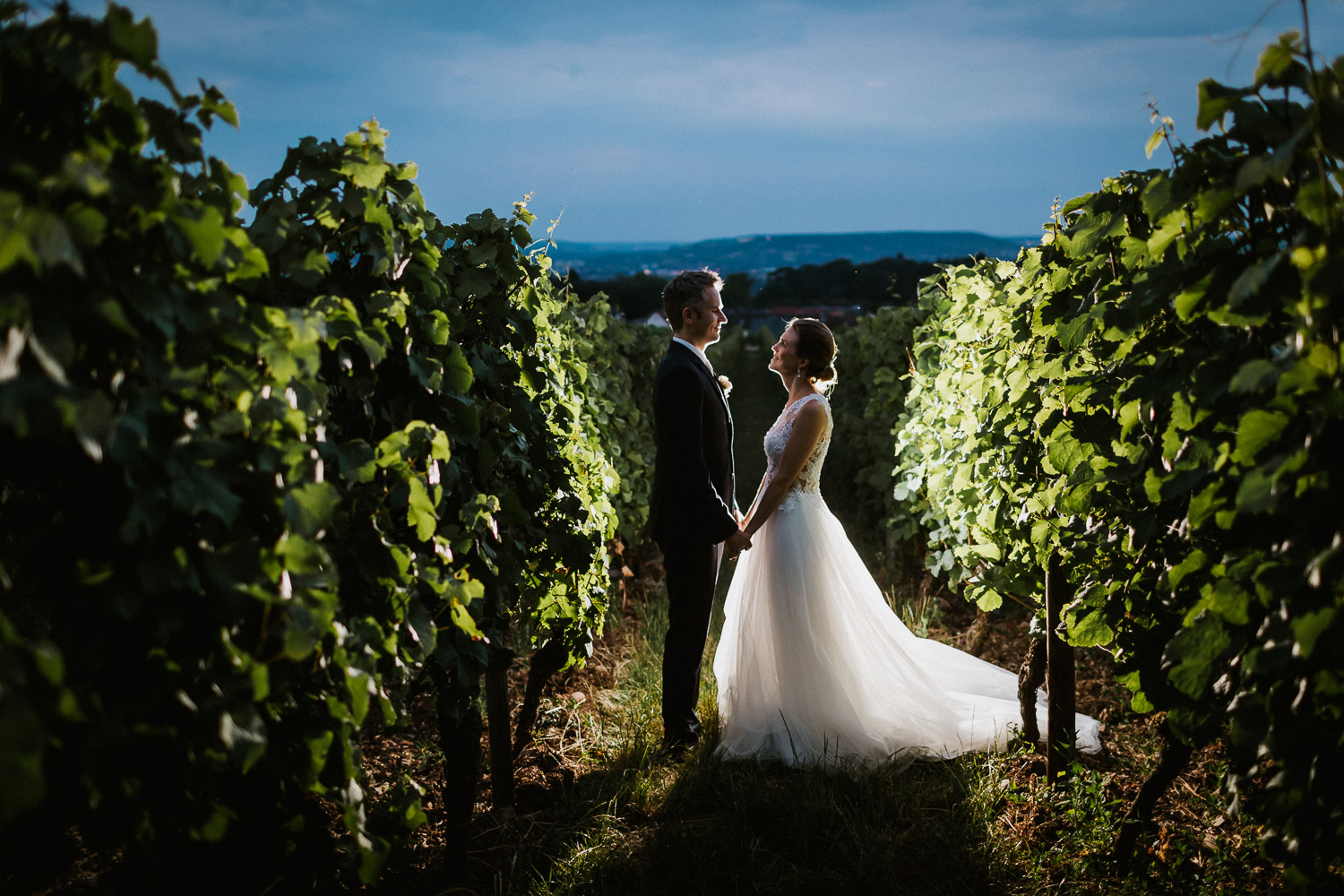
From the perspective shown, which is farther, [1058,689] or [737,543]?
[737,543]

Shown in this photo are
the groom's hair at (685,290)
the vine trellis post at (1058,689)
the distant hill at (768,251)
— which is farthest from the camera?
the distant hill at (768,251)

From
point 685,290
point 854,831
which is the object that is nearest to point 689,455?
point 685,290

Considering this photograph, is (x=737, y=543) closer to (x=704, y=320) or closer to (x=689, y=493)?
(x=689, y=493)

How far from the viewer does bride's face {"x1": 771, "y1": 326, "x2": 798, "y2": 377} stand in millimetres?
4262

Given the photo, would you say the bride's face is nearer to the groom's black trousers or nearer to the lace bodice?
the lace bodice

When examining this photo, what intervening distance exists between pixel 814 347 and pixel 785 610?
140 centimetres

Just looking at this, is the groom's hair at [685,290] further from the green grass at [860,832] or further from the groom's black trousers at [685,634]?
the green grass at [860,832]

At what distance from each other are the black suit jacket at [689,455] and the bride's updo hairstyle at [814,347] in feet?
1.92

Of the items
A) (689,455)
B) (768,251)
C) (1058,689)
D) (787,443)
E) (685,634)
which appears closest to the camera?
(1058,689)

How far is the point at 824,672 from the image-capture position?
156 inches

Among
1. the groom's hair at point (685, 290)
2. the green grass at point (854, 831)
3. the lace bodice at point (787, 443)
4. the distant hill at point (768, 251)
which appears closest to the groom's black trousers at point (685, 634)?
the green grass at point (854, 831)

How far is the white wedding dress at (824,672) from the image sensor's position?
378 cm

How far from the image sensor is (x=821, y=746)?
376cm

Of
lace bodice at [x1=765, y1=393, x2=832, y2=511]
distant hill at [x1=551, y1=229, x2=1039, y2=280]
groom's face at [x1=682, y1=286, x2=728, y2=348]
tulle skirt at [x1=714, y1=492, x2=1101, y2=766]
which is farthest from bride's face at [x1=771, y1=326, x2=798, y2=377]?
distant hill at [x1=551, y1=229, x2=1039, y2=280]
